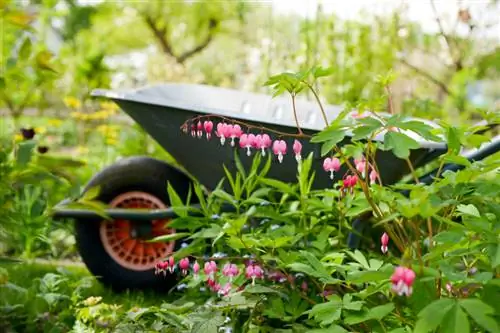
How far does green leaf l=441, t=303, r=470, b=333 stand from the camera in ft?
3.37

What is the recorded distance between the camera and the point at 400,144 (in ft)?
3.73

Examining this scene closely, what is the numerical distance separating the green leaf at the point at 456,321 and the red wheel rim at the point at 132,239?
161cm

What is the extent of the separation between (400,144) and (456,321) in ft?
0.97

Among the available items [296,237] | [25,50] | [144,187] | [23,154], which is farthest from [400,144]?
[144,187]

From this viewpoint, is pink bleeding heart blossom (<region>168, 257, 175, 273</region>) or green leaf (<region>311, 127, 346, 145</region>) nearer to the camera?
green leaf (<region>311, 127, 346, 145</region>)

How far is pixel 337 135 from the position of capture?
3.94 feet

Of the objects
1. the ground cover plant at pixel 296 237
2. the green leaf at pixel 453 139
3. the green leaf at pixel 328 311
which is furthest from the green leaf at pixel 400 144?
the green leaf at pixel 328 311

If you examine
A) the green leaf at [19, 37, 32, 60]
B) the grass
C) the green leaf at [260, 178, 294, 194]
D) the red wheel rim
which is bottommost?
the grass

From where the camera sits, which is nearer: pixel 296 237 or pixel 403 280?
pixel 403 280

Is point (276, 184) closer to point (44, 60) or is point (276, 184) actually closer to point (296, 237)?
point (296, 237)

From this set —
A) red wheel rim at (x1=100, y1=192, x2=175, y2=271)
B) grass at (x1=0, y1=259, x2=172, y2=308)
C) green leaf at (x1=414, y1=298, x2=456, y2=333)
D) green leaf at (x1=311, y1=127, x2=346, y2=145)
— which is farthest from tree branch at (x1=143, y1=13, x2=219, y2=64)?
green leaf at (x1=414, y1=298, x2=456, y2=333)

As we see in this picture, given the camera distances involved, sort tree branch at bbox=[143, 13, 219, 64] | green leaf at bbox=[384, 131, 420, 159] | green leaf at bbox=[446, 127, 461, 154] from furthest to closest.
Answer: tree branch at bbox=[143, 13, 219, 64] < green leaf at bbox=[446, 127, 461, 154] < green leaf at bbox=[384, 131, 420, 159]

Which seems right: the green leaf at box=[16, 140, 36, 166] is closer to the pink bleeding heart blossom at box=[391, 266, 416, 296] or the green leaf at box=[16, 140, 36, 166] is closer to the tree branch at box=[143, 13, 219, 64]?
the pink bleeding heart blossom at box=[391, 266, 416, 296]

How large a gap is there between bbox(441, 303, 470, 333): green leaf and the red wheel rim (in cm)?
161
